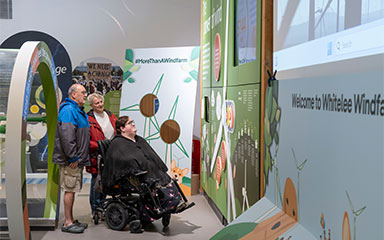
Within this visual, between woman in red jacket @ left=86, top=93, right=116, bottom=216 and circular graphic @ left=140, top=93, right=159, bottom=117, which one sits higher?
circular graphic @ left=140, top=93, right=159, bottom=117

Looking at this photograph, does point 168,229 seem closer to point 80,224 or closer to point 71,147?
point 80,224

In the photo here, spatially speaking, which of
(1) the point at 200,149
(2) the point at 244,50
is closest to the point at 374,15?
(2) the point at 244,50

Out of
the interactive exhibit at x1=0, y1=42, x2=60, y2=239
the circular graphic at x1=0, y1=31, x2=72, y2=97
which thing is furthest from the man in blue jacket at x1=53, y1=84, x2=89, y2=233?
the circular graphic at x1=0, y1=31, x2=72, y2=97

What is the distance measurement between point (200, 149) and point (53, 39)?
3.24m

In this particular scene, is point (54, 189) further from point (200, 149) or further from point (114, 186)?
point (200, 149)

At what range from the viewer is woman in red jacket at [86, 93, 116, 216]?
5703mm

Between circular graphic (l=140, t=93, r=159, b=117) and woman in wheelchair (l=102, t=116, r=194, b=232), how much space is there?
176cm

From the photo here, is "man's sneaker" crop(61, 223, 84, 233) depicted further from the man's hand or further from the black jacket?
the man's hand

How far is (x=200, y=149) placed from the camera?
7270 mm

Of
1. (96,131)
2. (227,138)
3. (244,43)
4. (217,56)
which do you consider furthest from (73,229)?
(244,43)

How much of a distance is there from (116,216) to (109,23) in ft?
13.7

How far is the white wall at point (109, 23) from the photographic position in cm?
839

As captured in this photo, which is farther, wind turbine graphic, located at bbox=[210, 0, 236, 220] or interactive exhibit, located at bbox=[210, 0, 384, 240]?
wind turbine graphic, located at bbox=[210, 0, 236, 220]

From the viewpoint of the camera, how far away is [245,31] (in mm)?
4277
